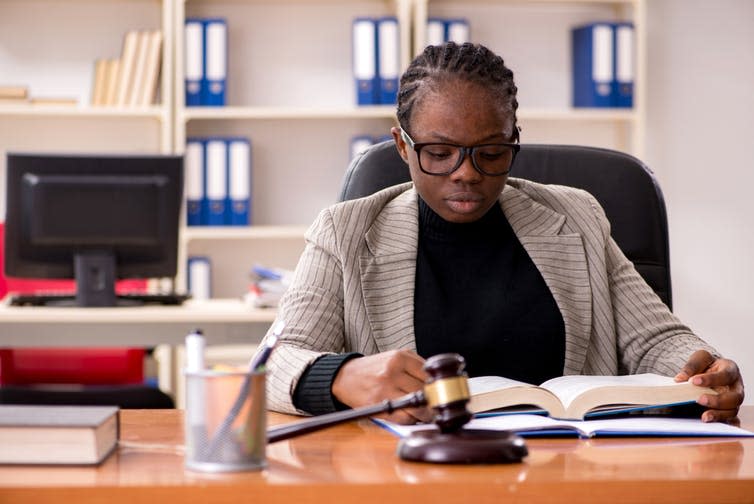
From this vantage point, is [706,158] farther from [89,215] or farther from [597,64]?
[89,215]

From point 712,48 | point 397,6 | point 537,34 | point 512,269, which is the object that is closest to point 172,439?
point 512,269

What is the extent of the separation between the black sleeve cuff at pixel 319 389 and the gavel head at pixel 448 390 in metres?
0.33

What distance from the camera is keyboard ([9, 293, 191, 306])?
2.96 metres

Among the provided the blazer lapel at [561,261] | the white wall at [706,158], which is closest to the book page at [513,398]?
the blazer lapel at [561,261]

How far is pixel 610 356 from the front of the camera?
157 centimetres

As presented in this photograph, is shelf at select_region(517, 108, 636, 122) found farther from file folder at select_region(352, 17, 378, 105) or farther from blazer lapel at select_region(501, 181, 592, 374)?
blazer lapel at select_region(501, 181, 592, 374)

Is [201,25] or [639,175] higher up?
[201,25]

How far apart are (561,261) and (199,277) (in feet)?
8.50

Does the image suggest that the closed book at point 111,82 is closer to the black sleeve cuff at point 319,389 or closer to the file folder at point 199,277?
the file folder at point 199,277

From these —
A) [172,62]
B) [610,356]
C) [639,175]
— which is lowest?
[610,356]

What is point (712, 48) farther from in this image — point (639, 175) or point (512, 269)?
point (512, 269)

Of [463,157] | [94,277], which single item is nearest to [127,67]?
[94,277]

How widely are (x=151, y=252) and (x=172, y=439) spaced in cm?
199

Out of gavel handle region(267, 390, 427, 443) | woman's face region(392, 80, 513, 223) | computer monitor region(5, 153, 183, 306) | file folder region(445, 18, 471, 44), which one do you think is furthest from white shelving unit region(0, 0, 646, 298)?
gavel handle region(267, 390, 427, 443)
